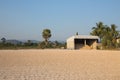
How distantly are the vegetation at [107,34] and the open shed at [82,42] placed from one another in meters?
1.82

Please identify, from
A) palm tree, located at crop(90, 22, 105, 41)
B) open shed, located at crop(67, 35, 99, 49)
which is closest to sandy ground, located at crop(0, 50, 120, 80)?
open shed, located at crop(67, 35, 99, 49)

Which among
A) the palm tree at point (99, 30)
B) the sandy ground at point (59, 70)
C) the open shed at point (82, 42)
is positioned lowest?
the sandy ground at point (59, 70)

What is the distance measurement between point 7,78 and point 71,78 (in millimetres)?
2168

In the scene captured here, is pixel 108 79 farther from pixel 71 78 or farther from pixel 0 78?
pixel 0 78

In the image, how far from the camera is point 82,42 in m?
53.9

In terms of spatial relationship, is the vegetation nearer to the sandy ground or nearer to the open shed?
the open shed

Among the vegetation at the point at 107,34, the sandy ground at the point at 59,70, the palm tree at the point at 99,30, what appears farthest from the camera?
the palm tree at the point at 99,30

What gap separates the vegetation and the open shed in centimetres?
182

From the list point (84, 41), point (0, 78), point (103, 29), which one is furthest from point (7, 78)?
point (103, 29)

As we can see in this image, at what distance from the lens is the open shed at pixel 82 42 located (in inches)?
1959

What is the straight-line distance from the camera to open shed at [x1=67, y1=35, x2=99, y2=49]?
163 feet

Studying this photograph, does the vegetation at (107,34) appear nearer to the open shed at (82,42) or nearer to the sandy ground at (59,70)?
the open shed at (82,42)

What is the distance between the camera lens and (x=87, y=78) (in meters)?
8.81

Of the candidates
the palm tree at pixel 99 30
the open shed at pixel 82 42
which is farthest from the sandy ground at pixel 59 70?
the palm tree at pixel 99 30
